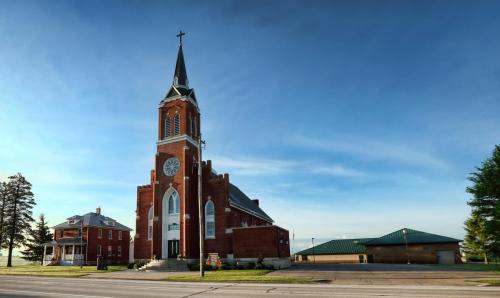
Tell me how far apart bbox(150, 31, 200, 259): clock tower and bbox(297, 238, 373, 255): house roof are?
34.5 m

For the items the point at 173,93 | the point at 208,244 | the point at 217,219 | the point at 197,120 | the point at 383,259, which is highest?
the point at 173,93

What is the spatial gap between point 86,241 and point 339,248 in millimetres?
44892

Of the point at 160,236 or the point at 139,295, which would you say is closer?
the point at 139,295

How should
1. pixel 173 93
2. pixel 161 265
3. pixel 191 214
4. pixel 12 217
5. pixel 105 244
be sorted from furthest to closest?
pixel 105 244 → pixel 12 217 → pixel 173 93 → pixel 191 214 → pixel 161 265

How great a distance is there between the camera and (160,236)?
41469 millimetres

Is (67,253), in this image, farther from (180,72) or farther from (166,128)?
(180,72)

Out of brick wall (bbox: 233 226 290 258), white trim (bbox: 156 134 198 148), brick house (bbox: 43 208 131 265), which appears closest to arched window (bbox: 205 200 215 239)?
brick wall (bbox: 233 226 290 258)

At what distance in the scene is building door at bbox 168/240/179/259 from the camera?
41062 mm

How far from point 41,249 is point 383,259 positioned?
63.8 meters

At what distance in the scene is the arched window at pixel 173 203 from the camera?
1661 inches

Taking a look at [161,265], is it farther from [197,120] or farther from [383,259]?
[383,259]

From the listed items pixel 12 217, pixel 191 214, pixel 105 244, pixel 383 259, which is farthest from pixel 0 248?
pixel 383 259

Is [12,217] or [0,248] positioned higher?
[12,217]

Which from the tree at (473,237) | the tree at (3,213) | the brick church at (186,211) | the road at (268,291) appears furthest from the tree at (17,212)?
the tree at (473,237)
